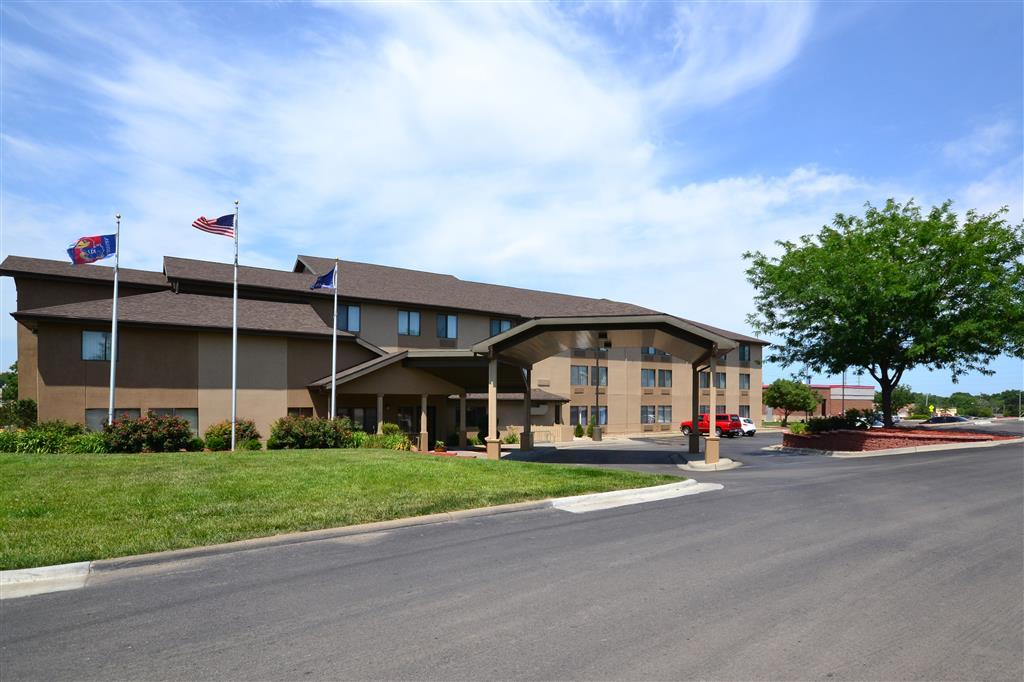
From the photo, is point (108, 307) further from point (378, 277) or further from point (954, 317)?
point (954, 317)

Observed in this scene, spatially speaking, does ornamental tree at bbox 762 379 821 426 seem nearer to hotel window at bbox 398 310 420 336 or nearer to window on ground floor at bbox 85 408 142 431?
hotel window at bbox 398 310 420 336

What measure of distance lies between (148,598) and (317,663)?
2847 mm

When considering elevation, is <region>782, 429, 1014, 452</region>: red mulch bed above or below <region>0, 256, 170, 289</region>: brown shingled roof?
below

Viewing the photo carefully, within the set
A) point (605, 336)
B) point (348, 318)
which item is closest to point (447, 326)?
point (348, 318)

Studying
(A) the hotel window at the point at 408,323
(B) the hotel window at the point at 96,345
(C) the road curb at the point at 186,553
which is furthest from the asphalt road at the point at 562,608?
(A) the hotel window at the point at 408,323

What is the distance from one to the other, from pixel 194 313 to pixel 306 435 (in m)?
8.94

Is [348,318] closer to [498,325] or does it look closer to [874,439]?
[498,325]

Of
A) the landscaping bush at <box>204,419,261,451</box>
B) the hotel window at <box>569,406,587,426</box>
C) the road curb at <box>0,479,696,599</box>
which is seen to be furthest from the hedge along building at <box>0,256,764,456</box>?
the road curb at <box>0,479,696,599</box>

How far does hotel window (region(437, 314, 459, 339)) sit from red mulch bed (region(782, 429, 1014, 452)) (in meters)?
20.5

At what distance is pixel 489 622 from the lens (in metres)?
6.57

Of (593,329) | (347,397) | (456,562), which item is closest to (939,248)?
(593,329)

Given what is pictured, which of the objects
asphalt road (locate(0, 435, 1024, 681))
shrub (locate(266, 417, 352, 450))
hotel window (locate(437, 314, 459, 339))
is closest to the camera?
asphalt road (locate(0, 435, 1024, 681))

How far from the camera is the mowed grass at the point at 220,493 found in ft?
31.1

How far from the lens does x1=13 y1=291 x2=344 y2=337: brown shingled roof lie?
85.7ft
